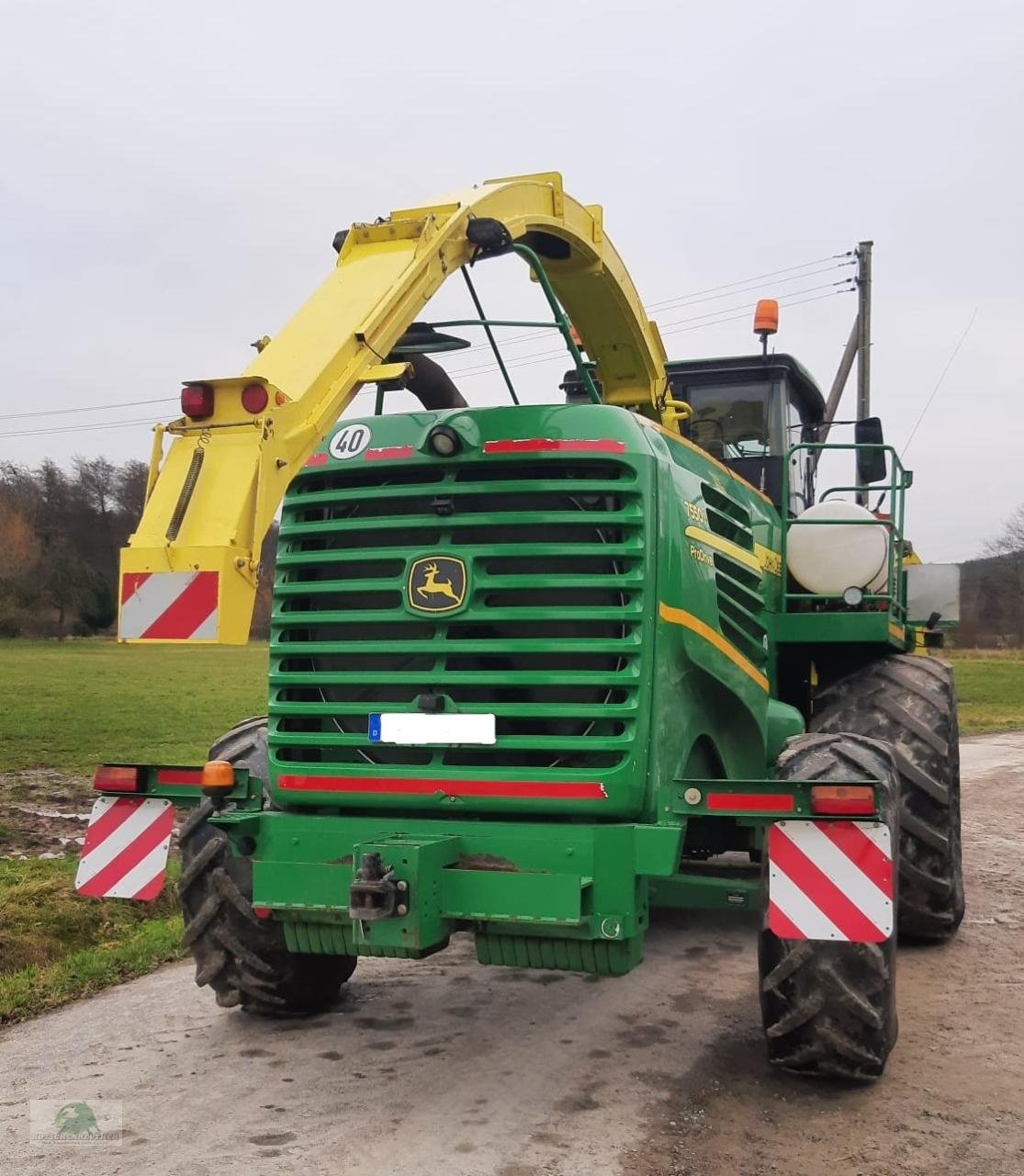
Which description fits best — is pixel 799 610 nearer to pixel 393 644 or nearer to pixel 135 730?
pixel 393 644

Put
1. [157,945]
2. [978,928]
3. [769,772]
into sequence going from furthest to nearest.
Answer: [978,928] < [157,945] < [769,772]

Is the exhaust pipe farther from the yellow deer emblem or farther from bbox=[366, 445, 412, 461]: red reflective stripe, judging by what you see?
the yellow deer emblem

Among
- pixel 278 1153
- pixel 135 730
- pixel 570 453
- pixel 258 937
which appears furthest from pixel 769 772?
pixel 135 730

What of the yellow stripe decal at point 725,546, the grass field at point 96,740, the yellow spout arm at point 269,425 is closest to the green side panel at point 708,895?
the yellow stripe decal at point 725,546

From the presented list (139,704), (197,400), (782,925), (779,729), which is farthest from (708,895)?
(139,704)

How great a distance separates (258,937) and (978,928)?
4.13 metres

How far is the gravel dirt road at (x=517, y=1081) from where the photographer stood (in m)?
3.76

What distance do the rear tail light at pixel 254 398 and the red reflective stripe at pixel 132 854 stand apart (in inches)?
71.0

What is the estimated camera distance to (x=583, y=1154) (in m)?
3.75

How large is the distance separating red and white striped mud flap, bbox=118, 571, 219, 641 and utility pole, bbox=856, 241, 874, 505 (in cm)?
1817

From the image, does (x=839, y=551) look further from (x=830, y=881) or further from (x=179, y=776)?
(x=179, y=776)

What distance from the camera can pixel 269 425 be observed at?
4.06 meters

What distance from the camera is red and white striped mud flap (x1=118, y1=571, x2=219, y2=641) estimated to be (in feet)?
12.6

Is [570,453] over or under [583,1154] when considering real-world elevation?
over
